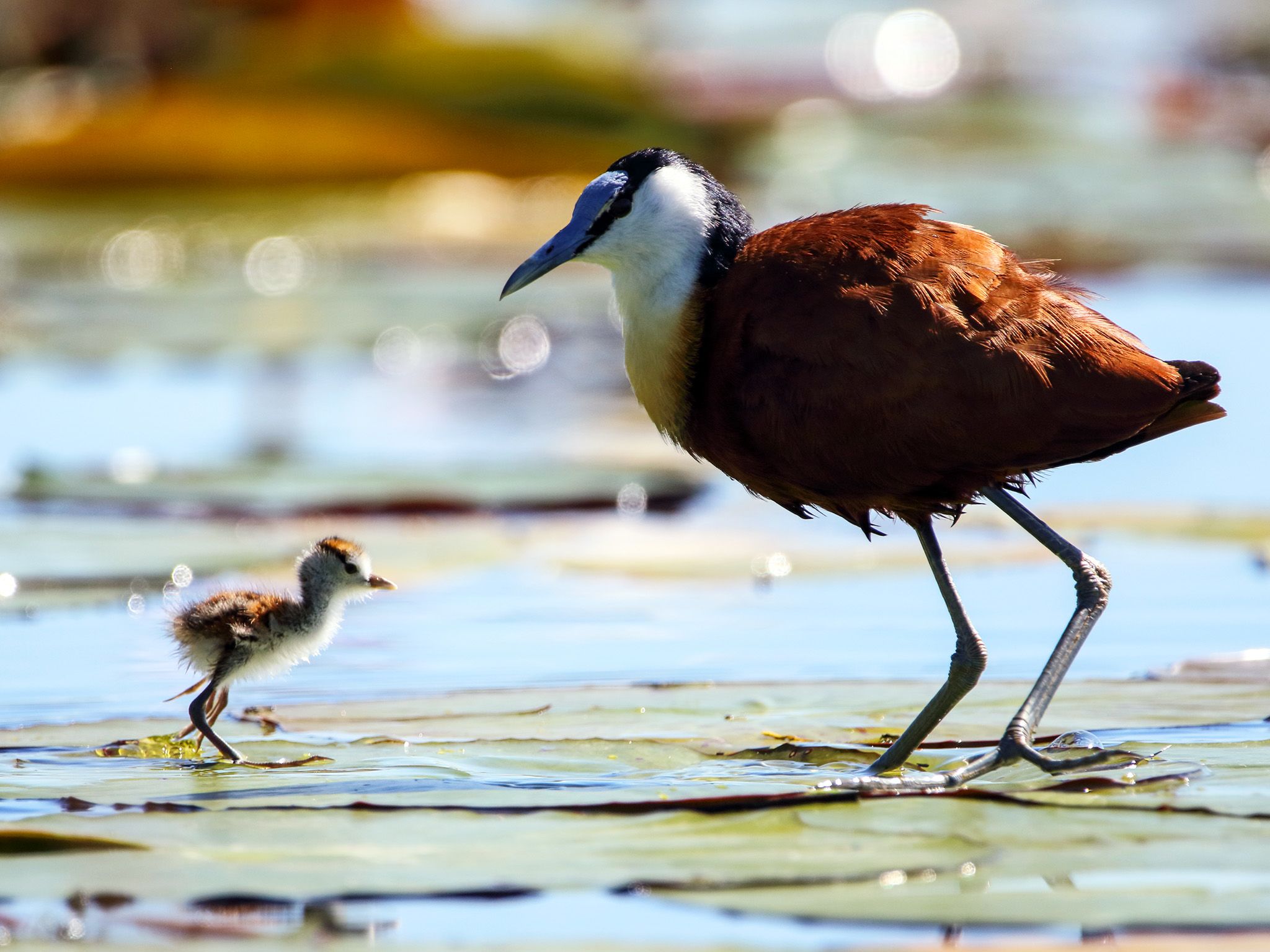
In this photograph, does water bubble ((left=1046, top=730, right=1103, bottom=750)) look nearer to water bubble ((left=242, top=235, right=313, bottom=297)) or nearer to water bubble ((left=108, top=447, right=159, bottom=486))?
water bubble ((left=108, top=447, right=159, bottom=486))

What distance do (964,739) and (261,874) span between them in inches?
81.1

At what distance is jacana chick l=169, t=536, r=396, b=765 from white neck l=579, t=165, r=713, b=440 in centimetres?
98

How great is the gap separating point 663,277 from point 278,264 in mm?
11517

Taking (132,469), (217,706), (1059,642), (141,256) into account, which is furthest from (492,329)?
(1059,642)

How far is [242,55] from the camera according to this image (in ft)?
65.5

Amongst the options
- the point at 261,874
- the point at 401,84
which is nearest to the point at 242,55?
the point at 401,84

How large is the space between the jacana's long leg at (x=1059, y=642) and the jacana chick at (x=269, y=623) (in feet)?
5.83

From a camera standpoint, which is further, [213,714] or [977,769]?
[213,714]

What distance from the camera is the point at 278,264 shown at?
16.5 metres

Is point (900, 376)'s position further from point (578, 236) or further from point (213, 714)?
point (213, 714)

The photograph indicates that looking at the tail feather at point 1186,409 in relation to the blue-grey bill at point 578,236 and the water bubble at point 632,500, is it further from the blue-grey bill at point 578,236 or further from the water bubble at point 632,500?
the water bubble at point 632,500

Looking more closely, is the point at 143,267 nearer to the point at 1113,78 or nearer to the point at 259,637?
the point at 259,637

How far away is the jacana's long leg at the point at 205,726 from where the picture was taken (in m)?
5.10

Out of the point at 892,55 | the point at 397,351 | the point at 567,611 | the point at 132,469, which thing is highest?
the point at 892,55
